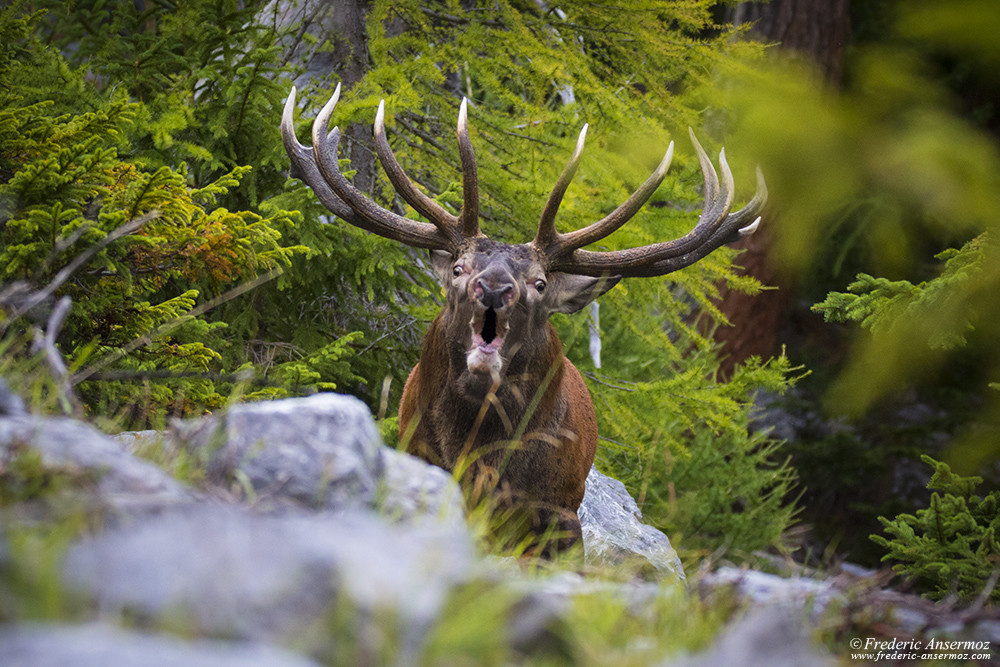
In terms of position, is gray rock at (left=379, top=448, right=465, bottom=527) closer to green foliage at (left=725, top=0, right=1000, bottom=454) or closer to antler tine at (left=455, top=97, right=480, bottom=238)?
antler tine at (left=455, top=97, right=480, bottom=238)

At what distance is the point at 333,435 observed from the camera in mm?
2709

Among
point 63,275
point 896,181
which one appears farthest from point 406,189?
point 896,181

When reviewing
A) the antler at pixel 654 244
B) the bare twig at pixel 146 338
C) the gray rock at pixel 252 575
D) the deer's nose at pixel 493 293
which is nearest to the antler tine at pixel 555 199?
the antler at pixel 654 244

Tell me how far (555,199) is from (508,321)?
80cm

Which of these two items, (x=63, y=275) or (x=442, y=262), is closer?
(x=63, y=275)

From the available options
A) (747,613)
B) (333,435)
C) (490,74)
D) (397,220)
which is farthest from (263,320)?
(747,613)

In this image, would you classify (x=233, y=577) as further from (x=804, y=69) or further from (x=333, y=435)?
(x=804, y=69)

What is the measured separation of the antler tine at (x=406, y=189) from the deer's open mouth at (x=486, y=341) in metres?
0.81

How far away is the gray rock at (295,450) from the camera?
2592mm

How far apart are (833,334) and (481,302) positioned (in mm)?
9055

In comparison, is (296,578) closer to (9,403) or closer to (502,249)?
(9,403)

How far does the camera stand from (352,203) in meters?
5.37

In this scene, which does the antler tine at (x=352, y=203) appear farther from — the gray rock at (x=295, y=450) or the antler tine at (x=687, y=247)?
the gray rock at (x=295, y=450)

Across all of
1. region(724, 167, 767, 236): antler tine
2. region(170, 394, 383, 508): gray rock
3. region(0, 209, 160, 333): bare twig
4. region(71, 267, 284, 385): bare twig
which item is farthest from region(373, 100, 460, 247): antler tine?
region(170, 394, 383, 508): gray rock
